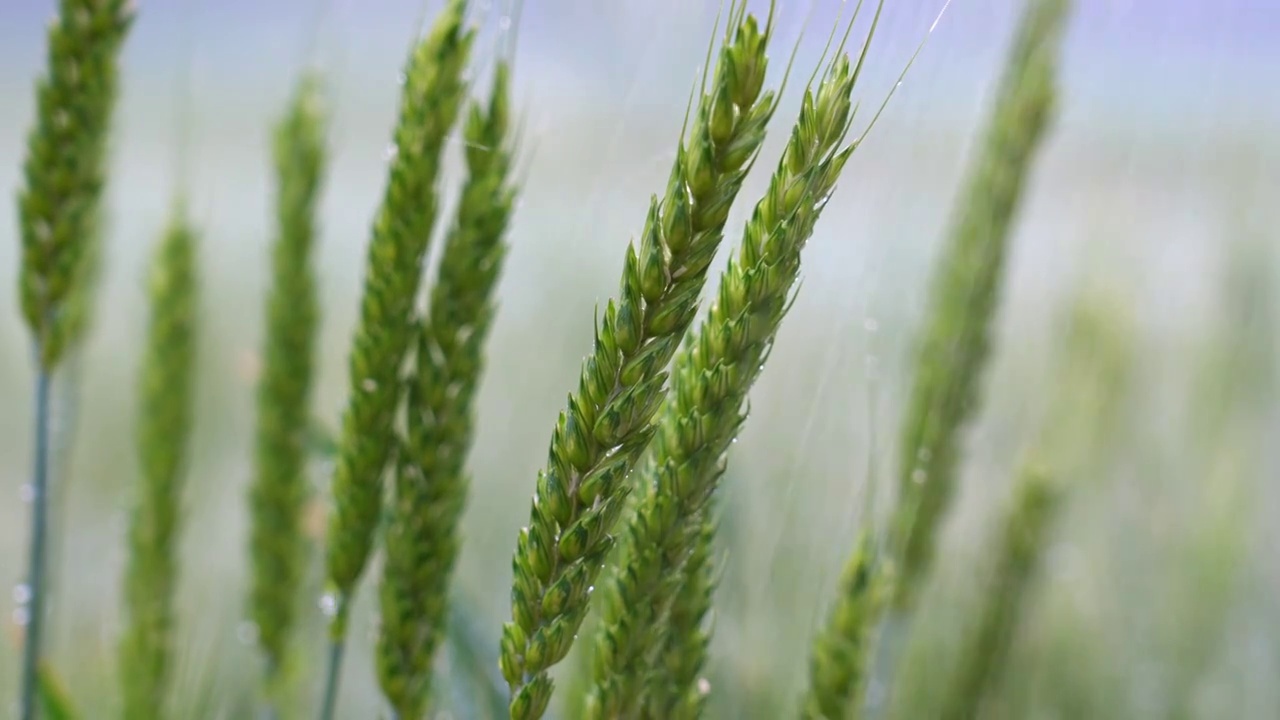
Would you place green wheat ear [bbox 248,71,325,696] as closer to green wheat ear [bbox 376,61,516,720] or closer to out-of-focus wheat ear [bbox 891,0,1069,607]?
green wheat ear [bbox 376,61,516,720]

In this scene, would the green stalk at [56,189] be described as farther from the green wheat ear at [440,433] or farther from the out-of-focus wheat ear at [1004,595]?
the out-of-focus wheat ear at [1004,595]

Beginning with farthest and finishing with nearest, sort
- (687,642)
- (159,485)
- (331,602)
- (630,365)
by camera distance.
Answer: (159,485) < (331,602) < (687,642) < (630,365)

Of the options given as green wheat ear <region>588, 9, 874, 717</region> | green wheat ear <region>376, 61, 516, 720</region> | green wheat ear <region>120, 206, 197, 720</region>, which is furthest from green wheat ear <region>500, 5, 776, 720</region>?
green wheat ear <region>120, 206, 197, 720</region>

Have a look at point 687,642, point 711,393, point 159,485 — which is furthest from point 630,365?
point 159,485

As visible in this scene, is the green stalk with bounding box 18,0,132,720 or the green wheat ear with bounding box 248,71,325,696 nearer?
the green stalk with bounding box 18,0,132,720

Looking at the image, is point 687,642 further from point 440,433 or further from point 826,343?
point 826,343

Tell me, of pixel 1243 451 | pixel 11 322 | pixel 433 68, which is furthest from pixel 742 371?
pixel 11 322

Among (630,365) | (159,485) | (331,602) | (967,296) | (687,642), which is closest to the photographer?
(630,365)
